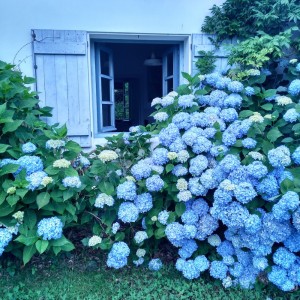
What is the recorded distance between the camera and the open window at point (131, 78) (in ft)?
13.2

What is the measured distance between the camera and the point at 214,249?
269 centimetres

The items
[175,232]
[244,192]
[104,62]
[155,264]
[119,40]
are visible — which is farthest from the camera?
[104,62]

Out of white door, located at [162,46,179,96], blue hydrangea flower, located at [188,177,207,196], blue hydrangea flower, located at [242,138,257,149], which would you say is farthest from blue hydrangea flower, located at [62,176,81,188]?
white door, located at [162,46,179,96]

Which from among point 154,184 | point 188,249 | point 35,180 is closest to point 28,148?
point 35,180

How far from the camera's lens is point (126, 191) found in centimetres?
250

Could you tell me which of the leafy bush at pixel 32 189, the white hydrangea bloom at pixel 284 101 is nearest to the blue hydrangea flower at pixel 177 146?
the leafy bush at pixel 32 189

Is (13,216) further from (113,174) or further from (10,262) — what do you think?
(113,174)

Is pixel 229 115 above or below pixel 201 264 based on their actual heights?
above

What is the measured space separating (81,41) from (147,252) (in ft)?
8.06

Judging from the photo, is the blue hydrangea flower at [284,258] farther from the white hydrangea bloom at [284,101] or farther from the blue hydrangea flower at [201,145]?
the white hydrangea bloom at [284,101]

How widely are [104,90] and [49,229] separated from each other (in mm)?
2400

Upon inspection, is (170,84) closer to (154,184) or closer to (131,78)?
(154,184)

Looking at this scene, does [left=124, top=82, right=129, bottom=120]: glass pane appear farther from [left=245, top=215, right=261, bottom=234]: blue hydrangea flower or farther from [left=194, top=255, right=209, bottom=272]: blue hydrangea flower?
[left=245, top=215, right=261, bottom=234]: blue hydrangea flower

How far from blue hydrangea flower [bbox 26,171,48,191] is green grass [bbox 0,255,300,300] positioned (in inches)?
34.4
